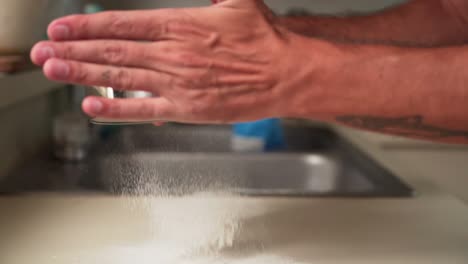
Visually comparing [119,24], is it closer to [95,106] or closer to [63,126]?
[95,106]

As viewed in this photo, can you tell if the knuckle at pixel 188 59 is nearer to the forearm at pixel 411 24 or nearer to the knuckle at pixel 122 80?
the knuckle at pixel 122 80

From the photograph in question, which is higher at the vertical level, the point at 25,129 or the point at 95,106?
the point at 95,106

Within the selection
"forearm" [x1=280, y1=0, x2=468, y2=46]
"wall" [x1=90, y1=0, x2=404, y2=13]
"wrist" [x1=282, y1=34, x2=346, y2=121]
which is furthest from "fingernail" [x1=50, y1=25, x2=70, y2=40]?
"wall" [x1=90, y1=0, x2=404, y2=13]

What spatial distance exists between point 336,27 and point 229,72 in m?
0.37

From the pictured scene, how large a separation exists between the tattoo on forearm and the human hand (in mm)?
96

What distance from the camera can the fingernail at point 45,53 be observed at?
→ 0.48m

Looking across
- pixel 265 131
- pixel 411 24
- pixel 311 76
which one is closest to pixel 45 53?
pixel 311 76

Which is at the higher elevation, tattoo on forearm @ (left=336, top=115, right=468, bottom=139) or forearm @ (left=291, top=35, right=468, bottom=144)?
forearm @ (left=291, top=35, right=468, bottom=144)

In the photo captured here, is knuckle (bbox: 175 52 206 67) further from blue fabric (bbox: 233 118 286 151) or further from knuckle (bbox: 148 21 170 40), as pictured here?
blue fabric (bbox: 233 118 286 151)

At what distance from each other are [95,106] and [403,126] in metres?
0.36

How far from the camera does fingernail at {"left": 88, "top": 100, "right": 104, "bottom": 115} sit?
49 centimetres

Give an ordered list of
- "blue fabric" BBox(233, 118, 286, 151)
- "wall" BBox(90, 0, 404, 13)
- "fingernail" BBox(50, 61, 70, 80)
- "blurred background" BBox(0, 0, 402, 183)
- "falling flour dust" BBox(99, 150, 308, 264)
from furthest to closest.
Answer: "wall" BBox(90, 0, 404, 13)
"blue fabric" BBox(233, 118, 286, 151)
"blurred background" BBox(0, 0, 402, 183)
"falling flour dust" BBox(99, 150, 308, 264)
"fingernail" BBox(50, 61, 70, 80)

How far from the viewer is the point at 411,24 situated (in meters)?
0.88

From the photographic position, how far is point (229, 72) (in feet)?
1.75
